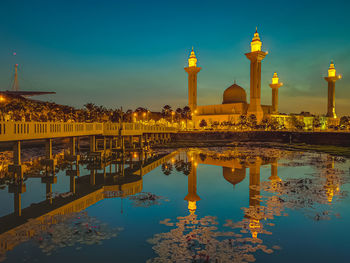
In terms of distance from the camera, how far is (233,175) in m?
28.6

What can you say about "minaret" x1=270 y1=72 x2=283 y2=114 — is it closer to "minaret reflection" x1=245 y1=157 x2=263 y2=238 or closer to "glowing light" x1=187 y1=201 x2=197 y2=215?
"minaret reflection" x1=245 y1=157 x2=263 y2=238

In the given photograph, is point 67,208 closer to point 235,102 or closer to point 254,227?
point 254,227

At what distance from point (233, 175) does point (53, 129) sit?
18670 mm

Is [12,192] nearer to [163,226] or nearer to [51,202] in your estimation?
[51,202]

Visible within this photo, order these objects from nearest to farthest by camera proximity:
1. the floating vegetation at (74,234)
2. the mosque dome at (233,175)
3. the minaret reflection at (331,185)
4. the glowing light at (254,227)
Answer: the floating vegetation at (74,234) → the glowing light at (254,227) → the minaret reflection at (331,185) → the mosque dome at (233,175)

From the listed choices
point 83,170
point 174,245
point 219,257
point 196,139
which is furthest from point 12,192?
point 196,139

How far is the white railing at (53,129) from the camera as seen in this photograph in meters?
20.6

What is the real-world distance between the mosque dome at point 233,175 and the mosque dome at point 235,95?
9702cm

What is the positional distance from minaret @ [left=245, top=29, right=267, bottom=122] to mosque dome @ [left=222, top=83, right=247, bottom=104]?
1810cm

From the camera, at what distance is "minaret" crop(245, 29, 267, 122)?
104 m

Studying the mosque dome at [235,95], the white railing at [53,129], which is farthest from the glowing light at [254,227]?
the mosque dome at [235,95]

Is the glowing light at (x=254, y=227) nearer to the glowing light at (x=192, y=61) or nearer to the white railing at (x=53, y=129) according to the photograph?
the white railing at (x=53, y=129)

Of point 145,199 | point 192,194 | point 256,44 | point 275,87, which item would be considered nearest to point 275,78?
point 275,87

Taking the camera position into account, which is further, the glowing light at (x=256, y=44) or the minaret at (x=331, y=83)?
the minaret at (x=331, y=83)
